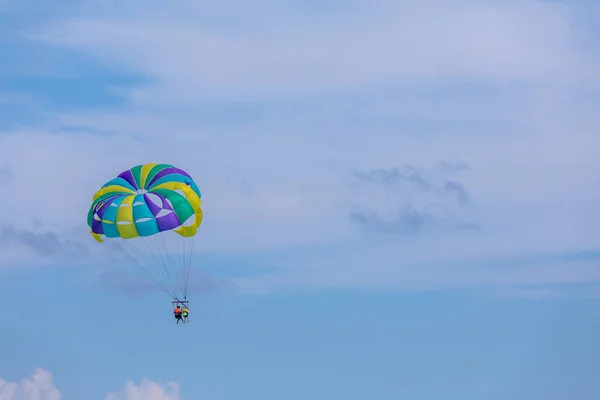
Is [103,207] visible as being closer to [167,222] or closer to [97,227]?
[97,227]

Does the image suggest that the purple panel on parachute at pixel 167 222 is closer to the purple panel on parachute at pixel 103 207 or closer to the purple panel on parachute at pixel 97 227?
the purple panel on parachute at pixel 103 207

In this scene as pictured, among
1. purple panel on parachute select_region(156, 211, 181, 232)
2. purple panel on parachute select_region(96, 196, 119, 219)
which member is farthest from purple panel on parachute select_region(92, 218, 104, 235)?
purple panel on parachute select_region(156, 211, 181, 232)

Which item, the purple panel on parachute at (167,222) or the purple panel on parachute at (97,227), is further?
the purple panel on parachute at (97,227)

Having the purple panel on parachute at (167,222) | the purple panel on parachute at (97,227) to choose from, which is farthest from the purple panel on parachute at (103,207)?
the purple panel on parachute at (167,222)

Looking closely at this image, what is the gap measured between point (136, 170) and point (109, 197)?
9.94 ft

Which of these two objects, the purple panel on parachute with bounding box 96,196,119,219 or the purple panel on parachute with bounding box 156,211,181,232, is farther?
the purple panel on parachute with bounding box 96,196,119,219

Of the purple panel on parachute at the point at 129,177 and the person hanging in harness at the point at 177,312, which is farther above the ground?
the purple panel on parachute at the point at 129,177

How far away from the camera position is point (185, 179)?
528 ft

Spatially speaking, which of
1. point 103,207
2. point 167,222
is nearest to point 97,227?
point 103,207

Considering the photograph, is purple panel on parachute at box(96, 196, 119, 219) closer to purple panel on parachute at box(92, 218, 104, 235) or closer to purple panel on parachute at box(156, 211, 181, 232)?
purple panel on parachute at box(92, 218, 104, 235)

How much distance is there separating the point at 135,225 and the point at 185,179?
16.4ft

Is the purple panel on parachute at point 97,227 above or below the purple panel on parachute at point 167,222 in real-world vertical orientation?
above

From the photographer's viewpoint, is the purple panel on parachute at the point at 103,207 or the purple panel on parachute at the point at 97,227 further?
the purple panel on parachute at the point at 97,227

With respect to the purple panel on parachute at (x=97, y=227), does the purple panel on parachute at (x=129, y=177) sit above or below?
above
